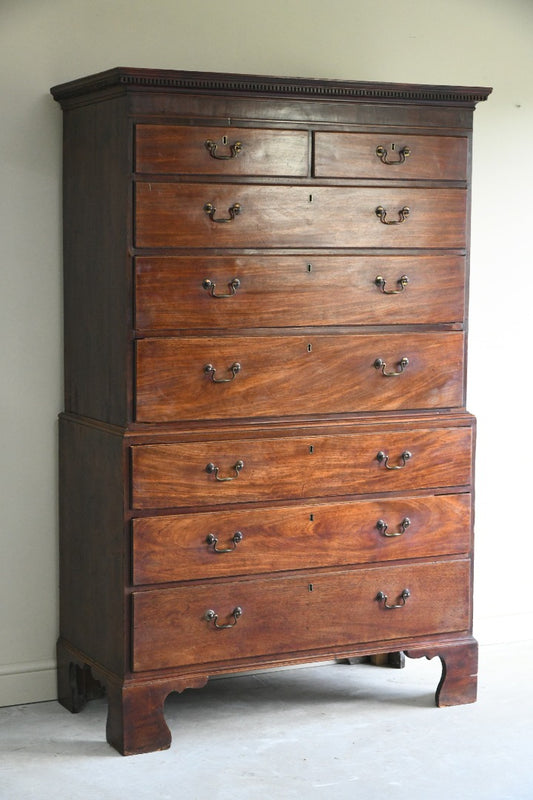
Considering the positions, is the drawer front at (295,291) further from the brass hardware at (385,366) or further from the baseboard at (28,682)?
the baseboard at (28,682)

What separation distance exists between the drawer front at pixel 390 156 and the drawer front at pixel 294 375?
461 millimetres

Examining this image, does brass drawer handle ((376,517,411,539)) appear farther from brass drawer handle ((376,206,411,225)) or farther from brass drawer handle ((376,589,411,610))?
brass drawer handle ((376,206,411,225))

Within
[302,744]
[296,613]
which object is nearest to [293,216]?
[296,613]

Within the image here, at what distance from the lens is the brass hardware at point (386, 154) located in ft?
11.5

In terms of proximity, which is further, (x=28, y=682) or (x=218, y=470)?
(x=28, y=682)

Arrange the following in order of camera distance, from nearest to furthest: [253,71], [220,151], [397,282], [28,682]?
[220,151] < [397,282] < [28,682] < [253,71]

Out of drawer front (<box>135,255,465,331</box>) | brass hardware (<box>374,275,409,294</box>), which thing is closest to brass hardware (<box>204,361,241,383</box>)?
drawer front (<box>135,255,465,331</box>)

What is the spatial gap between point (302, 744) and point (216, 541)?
627mm

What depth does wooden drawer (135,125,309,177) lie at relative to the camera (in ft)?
10.6

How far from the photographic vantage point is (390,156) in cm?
352

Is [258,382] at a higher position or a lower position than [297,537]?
→ higher

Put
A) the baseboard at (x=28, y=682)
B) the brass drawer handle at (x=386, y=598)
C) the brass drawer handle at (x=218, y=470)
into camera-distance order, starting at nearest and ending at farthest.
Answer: the brass drawer handle at (x=218, y=470) → the brass drawer handle at (x=386, y=598) → the baseboard at (x=28, y=682)

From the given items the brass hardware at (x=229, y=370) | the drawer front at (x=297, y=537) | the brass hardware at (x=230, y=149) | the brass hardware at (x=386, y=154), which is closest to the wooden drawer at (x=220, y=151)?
the brass hardware at (x=230, y=149)

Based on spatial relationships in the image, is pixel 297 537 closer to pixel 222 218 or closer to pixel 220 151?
pixel 222 218
